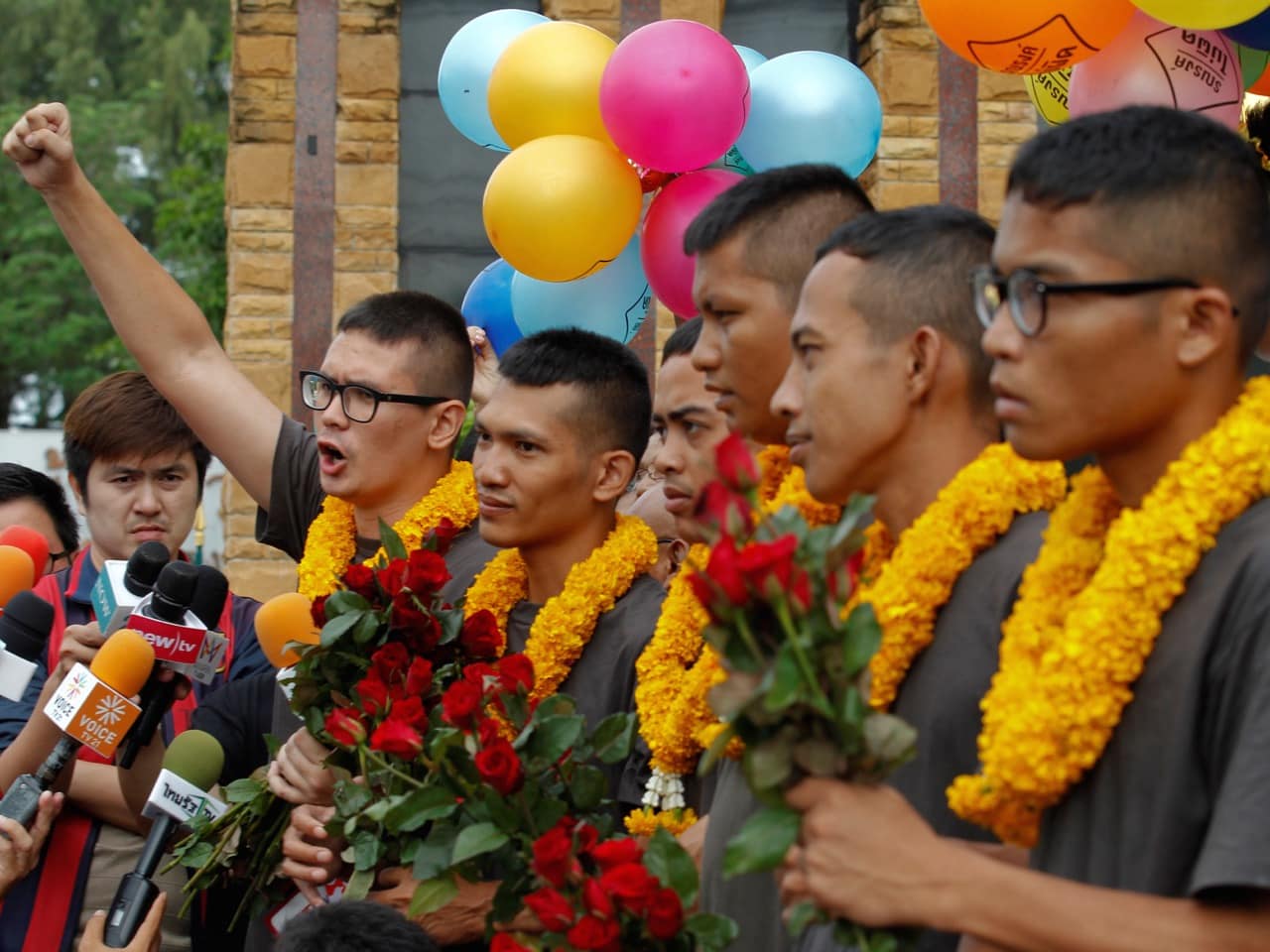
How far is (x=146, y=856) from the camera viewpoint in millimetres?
3434

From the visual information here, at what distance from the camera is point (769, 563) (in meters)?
1.73

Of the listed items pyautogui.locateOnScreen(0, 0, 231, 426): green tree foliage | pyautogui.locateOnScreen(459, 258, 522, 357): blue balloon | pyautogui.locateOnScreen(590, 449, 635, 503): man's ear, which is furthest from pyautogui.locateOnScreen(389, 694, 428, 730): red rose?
pyautogui.locateOnScreen(0, 0, 231, 426): green tree foliage

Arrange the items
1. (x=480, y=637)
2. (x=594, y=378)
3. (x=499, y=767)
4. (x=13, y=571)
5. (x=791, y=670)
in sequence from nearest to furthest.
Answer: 1. (x=791, y=670)
2. (x=499, y=767)
3. (x=480, y=637)
4. (x=594, y=378)
5. (x=13, y=571)

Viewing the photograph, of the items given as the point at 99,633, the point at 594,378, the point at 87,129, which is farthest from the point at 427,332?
the point at 87,129

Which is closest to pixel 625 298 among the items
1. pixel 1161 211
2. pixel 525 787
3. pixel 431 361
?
pixel 431 361

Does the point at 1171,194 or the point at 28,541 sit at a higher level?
the point at 1171,194

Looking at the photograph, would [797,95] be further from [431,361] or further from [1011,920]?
[1011,920]

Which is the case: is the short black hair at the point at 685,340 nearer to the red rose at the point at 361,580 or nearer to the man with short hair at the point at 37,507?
the red rose at the point at 361,580

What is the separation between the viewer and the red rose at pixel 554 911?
213 cm

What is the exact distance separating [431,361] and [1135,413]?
93.0 inches

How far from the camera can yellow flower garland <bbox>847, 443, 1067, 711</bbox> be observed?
2.30 meters

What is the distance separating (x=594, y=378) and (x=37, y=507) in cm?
240

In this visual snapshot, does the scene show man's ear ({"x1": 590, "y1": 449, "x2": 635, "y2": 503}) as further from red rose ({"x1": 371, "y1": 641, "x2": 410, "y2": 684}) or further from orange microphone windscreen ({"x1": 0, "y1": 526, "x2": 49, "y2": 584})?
orange microphone windscreen ({"x1": 0, "y1": 526, "x2": 49, "y2": 584})

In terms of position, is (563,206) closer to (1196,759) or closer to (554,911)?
(554,911)
